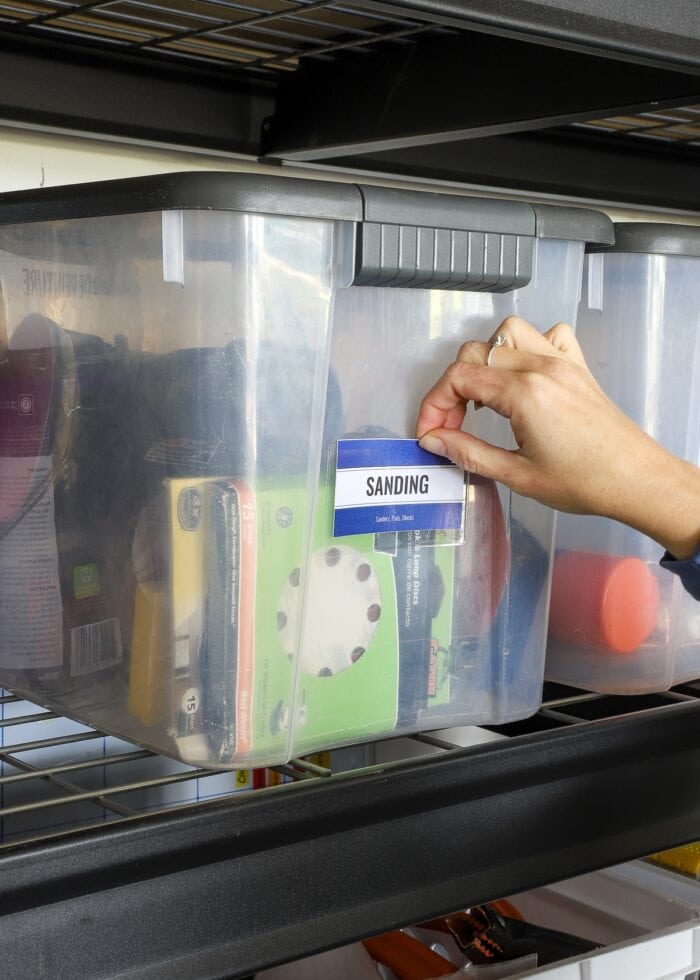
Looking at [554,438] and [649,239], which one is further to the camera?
[649,239]

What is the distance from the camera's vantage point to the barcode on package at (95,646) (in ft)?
2.30

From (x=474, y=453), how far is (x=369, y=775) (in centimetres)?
21

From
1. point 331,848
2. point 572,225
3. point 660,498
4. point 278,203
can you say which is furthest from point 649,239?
point 331,848

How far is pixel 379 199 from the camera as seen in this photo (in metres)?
0.63

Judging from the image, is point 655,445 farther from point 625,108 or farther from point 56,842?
point 56,842

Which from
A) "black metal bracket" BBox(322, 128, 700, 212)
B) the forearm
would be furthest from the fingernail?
"black metal bracket" BBox(322, 128, 700, 212)

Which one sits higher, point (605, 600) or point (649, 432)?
point (649, 432)

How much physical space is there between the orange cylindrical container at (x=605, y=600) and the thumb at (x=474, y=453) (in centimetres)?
18

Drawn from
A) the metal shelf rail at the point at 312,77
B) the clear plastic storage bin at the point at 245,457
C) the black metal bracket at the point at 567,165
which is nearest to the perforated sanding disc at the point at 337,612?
the clear plastic storage bin at the point at 245,457

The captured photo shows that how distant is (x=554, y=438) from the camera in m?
0.69

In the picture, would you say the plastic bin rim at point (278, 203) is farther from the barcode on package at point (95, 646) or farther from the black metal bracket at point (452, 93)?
the barcode on package at point (95, 646)

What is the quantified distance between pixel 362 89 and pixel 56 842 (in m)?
0.66

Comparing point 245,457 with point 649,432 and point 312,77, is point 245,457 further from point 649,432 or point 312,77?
point 312,77

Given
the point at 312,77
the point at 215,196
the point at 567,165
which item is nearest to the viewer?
the point at 215,196
